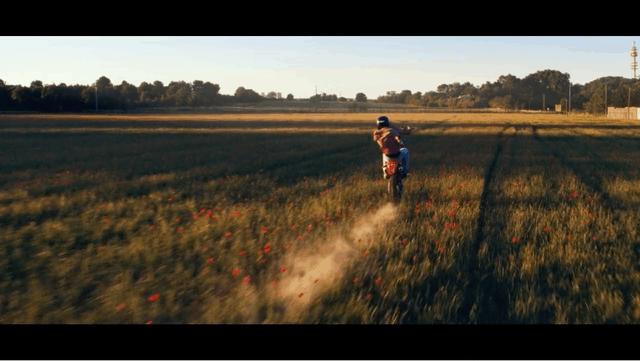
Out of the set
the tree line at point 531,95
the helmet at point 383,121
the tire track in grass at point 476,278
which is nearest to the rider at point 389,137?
the helmet at point 383,121

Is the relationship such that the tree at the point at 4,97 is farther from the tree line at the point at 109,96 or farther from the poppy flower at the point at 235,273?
the poppy flower at the point at 235,273

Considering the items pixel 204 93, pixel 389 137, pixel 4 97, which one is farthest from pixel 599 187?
pixel 4 97

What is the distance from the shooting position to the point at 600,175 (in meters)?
15.7

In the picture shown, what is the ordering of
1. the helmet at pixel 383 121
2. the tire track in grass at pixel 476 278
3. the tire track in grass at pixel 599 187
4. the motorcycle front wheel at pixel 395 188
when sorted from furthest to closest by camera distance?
the motorcycle front wheel at pixel 395 188 < the helmet at pixel 383 121 < the tire track in grass at pixel 599 187 < the tire track in grass at pixel 476 278

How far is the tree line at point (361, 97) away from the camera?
3004 inches

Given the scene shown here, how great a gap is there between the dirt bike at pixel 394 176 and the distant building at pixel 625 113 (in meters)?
75.3

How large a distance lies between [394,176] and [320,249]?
13.5 feet

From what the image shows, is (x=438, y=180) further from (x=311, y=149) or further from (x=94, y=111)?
(x=94, y=111)

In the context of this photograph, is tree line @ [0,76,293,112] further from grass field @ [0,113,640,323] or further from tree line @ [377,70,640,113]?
grass field @ [0,113,640,323]

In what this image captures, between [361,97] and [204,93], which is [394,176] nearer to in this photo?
[204,93]

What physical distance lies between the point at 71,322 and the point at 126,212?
5.56 m

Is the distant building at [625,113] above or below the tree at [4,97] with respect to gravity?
below

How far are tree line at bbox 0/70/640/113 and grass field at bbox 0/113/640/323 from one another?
212 feet
